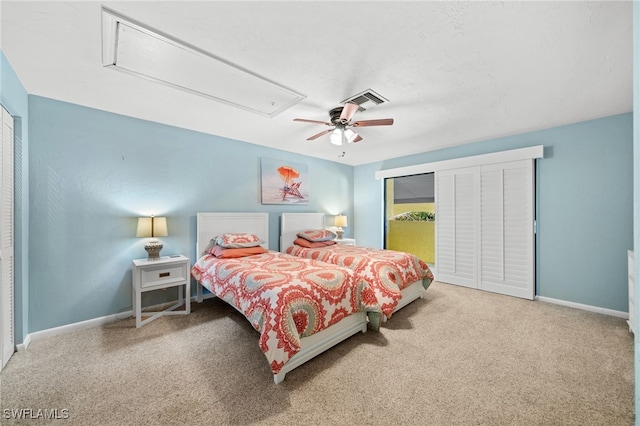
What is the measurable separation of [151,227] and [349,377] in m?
2.69

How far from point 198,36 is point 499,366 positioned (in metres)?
3.35

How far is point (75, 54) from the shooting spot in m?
1.85

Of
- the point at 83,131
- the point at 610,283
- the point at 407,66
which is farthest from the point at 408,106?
the point at 83,131

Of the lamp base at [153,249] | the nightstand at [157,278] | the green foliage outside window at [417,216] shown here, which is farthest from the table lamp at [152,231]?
the green foliage outside window at [417,216]

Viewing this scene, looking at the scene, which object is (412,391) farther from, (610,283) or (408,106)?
(610,283)

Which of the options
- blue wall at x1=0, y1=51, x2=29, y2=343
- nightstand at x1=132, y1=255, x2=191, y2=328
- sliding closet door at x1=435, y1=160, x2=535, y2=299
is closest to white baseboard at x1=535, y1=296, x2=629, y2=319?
sliding closet door at x1=435, y1=160, x2=535, y2=299

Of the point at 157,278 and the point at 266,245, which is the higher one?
the point at 266,245

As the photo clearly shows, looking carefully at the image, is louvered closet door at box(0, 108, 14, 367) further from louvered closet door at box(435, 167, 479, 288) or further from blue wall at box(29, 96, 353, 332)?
louvered closet door at box(435, 167, 479, 288)

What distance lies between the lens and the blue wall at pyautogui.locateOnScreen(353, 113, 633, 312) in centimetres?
291

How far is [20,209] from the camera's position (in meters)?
2.20

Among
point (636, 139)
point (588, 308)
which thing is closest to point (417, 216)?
point (588, 308)

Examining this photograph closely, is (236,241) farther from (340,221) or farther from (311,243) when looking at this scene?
(340,221)

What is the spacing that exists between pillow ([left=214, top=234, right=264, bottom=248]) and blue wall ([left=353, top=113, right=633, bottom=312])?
407 centimetres

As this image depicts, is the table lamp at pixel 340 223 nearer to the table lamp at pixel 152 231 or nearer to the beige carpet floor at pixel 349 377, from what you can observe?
the beige carpet floor at pixel 349 377
